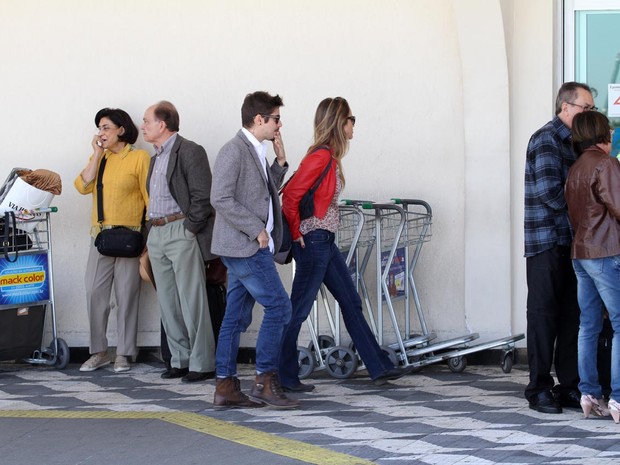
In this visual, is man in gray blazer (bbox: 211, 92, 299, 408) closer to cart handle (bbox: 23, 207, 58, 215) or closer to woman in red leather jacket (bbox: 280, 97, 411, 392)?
woman in red leather jacket (bbox: 280, 97, 411, 392)

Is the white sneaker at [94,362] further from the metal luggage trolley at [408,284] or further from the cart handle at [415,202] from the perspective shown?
the cart handle at [415,202]

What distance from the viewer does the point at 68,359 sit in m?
9.93

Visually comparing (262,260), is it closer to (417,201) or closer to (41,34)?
(417,201)

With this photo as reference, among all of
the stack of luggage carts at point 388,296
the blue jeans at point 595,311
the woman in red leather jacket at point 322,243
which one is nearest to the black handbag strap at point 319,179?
the woman in red leather jacket at point 322,243

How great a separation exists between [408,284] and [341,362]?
82 cm

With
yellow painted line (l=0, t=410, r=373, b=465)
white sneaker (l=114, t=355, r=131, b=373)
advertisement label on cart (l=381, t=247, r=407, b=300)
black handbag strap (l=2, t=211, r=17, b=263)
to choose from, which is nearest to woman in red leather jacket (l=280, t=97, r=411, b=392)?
advertisement label on cart (l=381, t=247, r=407, b=300)

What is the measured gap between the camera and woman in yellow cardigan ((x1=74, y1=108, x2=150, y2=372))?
9.59 metres

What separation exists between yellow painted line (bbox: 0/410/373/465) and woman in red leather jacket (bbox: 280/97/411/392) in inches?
41.6

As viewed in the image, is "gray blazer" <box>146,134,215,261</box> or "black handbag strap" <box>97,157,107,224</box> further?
"black handbag strap" <box>97,157,107,224</box>

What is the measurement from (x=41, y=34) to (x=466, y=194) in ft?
11.7

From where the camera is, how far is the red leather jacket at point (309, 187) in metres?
8.16

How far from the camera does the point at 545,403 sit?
7527mm

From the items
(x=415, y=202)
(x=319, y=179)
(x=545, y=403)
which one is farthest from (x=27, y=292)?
(x=545, y=403)

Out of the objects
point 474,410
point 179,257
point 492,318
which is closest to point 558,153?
point 474,410
